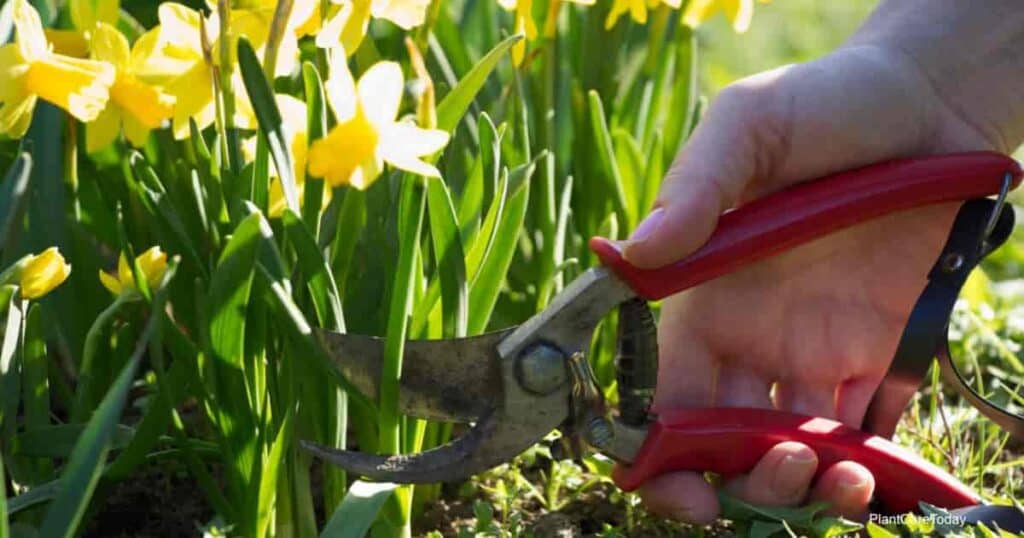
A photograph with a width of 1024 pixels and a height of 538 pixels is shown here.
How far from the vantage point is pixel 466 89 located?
4.68ft

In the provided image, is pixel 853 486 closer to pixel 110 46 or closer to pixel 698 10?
pixel 698 10

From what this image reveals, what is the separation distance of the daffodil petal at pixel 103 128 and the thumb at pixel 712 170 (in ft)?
1.83

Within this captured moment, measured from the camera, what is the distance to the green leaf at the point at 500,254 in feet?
4.79

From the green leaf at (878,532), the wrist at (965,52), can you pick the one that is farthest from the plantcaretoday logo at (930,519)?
the wrist at (965,52)

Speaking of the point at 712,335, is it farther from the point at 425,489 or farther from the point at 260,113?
the point at 260,113

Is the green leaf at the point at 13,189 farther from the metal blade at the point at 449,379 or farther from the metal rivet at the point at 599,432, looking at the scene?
the metal rivet at the point at 599,432

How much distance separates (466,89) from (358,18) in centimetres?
15

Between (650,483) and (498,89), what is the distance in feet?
2.59

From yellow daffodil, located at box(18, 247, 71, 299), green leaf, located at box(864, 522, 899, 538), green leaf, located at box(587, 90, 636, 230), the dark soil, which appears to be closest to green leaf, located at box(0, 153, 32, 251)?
yellow daffodil, located at box(18, 247, 71, 299)

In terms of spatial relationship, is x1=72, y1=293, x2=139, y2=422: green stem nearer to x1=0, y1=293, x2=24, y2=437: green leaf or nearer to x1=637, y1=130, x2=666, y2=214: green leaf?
x1=0, y1=293, x2=24, y2=437: green leaf

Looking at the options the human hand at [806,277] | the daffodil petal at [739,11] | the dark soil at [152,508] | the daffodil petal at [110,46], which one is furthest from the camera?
the daffodil petal at [739,11]

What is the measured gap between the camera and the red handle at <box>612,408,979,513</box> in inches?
58.7

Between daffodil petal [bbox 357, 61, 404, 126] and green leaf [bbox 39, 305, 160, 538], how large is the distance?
287 millimetres

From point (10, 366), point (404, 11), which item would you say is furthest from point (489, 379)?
point (10, 366)
